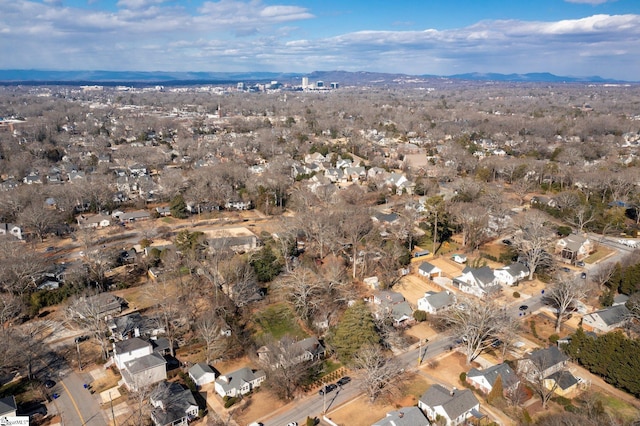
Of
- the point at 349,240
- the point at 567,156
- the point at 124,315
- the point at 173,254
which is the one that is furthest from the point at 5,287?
the point at 567,156

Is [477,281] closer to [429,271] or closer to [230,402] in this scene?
[429,271]

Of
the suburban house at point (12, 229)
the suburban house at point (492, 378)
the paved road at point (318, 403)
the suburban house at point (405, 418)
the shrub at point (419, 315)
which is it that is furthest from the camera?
the suburban house at point (12, 229)

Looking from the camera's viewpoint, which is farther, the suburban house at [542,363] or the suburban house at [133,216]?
the suburban house at [133,216]

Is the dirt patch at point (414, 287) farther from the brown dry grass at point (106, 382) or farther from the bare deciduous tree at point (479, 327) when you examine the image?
the brown dry grass at point (106, 382)

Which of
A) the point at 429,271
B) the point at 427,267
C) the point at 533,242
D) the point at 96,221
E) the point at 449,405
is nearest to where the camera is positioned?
the point at 449,405

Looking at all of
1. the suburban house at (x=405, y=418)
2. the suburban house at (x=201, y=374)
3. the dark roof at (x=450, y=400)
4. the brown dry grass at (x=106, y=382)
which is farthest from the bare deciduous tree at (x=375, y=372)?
the brown dry grass at (x=106, y=382)

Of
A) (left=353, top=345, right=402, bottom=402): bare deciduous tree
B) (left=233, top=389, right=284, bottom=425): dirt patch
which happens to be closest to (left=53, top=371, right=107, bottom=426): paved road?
(left=233, top=389, right=284, bottom=425): dirt patch

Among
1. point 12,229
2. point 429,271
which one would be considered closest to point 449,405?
point 429,271
